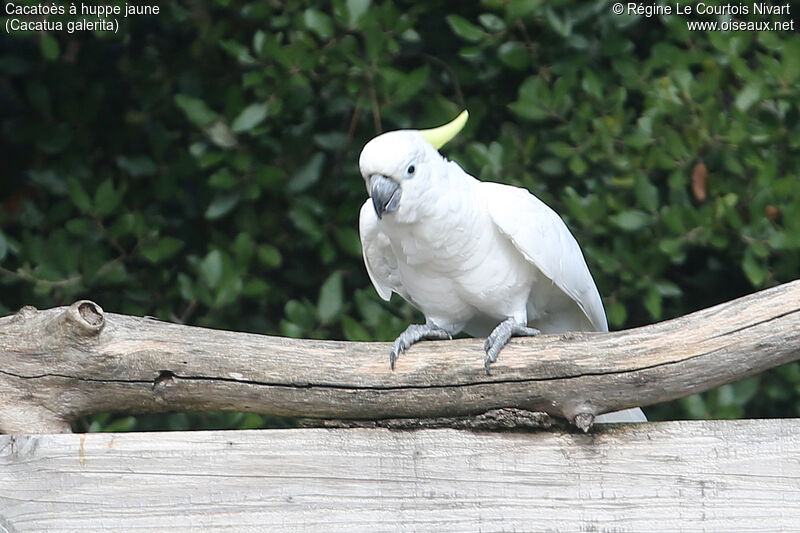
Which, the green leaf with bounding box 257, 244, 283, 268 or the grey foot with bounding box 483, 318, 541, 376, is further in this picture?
the green leaf with bounding box 257, 244, 283, 268

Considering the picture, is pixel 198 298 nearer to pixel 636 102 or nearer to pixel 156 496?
pixel 156 496

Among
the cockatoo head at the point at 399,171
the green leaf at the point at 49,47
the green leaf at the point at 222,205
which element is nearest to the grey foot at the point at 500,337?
the cockatoo head at the point at 399,171

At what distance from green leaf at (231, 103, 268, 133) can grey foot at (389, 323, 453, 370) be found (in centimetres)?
68

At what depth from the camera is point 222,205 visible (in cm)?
199

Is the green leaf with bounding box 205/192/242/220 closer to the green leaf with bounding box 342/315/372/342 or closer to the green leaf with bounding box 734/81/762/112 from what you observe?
the green leaf with bounding box 342/315/372/342

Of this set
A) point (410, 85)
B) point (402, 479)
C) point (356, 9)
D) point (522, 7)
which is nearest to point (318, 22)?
point (356, 9)

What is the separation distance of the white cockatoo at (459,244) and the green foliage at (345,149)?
1.41ft

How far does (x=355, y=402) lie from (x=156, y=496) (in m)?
0.30

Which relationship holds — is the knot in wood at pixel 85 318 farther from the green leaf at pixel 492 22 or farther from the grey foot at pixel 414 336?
the green leaf at pixel 492 22

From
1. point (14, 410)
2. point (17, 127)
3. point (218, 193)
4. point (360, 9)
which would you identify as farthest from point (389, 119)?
point (14, 410)

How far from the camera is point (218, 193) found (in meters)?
2.02

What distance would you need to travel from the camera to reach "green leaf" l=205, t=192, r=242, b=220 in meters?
1.98

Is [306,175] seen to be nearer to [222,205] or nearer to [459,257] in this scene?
[222,205]

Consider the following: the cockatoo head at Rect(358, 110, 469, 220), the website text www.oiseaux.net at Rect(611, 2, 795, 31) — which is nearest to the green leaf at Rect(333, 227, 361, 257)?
the cockatoo head at Rect(358, 110, 469, 220)
